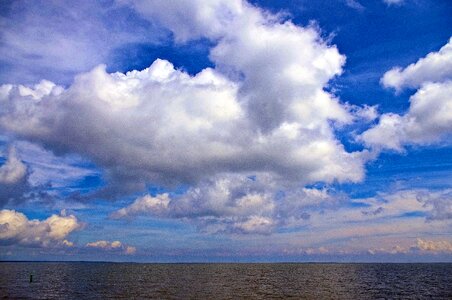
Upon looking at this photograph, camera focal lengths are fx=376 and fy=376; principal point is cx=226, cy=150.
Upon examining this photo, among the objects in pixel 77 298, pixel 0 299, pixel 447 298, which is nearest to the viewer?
pixel 0 299

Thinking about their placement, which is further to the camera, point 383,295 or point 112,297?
point 383,295

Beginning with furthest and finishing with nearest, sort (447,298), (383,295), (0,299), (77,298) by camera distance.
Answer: (383,295) < (447,298) < (77,298) < (0,299)

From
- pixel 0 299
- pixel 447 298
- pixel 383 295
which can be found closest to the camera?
pixel 0 299

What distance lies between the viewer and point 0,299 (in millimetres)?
69812

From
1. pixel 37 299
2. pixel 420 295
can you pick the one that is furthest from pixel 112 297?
pixel 420 295

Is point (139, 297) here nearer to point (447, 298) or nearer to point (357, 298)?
point (357, 298)

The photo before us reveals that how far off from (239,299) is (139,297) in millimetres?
20306

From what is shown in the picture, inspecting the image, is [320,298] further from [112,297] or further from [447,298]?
[112,297]

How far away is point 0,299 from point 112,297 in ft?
66.1

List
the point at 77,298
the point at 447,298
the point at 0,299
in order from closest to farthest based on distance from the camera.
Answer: the point at 0,299, the point at 77,298, the point at 447,298

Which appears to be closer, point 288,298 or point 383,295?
point 288,298

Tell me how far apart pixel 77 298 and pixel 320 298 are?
49137 mm

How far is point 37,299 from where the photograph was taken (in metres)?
72.9

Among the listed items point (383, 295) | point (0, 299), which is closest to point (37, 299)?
point (0, 299)
